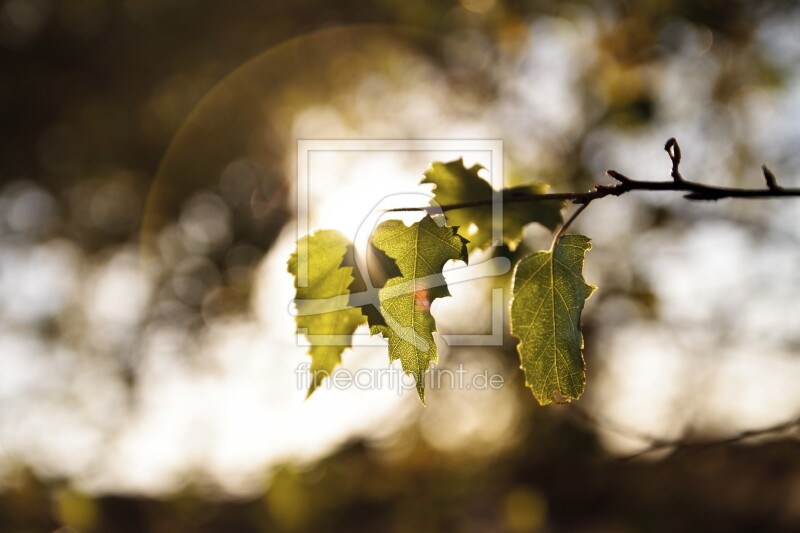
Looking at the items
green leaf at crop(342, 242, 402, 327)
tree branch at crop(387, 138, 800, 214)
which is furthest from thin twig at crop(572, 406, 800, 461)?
green leaf at crop(342, 242, 402, 327)

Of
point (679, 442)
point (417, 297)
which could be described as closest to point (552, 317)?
point (417, 297)

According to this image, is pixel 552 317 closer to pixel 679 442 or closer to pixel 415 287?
pixel 415 287

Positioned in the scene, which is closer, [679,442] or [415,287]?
[415,287]

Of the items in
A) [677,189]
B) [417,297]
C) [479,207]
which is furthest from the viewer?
[479,207]

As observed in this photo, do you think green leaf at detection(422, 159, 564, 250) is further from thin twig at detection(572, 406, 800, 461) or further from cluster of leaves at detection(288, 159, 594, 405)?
thin twig at detection(572, 406, 800, 461)

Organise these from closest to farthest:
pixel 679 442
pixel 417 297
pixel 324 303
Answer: pixel 417 297
pixel 324 303
pixel 679 442

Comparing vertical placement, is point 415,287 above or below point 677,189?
below

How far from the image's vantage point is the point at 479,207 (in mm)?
1376

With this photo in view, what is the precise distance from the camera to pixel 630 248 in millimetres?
6461

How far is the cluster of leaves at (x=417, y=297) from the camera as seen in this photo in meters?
1.07

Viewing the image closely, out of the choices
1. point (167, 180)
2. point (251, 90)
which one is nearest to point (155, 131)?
point (167, 180)

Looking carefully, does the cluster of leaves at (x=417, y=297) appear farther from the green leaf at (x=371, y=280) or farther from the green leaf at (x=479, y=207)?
the green leaf at (x=479, y=207)

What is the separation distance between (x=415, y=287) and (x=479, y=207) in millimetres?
366

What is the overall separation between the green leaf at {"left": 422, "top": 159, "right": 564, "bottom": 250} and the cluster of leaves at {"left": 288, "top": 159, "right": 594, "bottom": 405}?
4.1 inches
